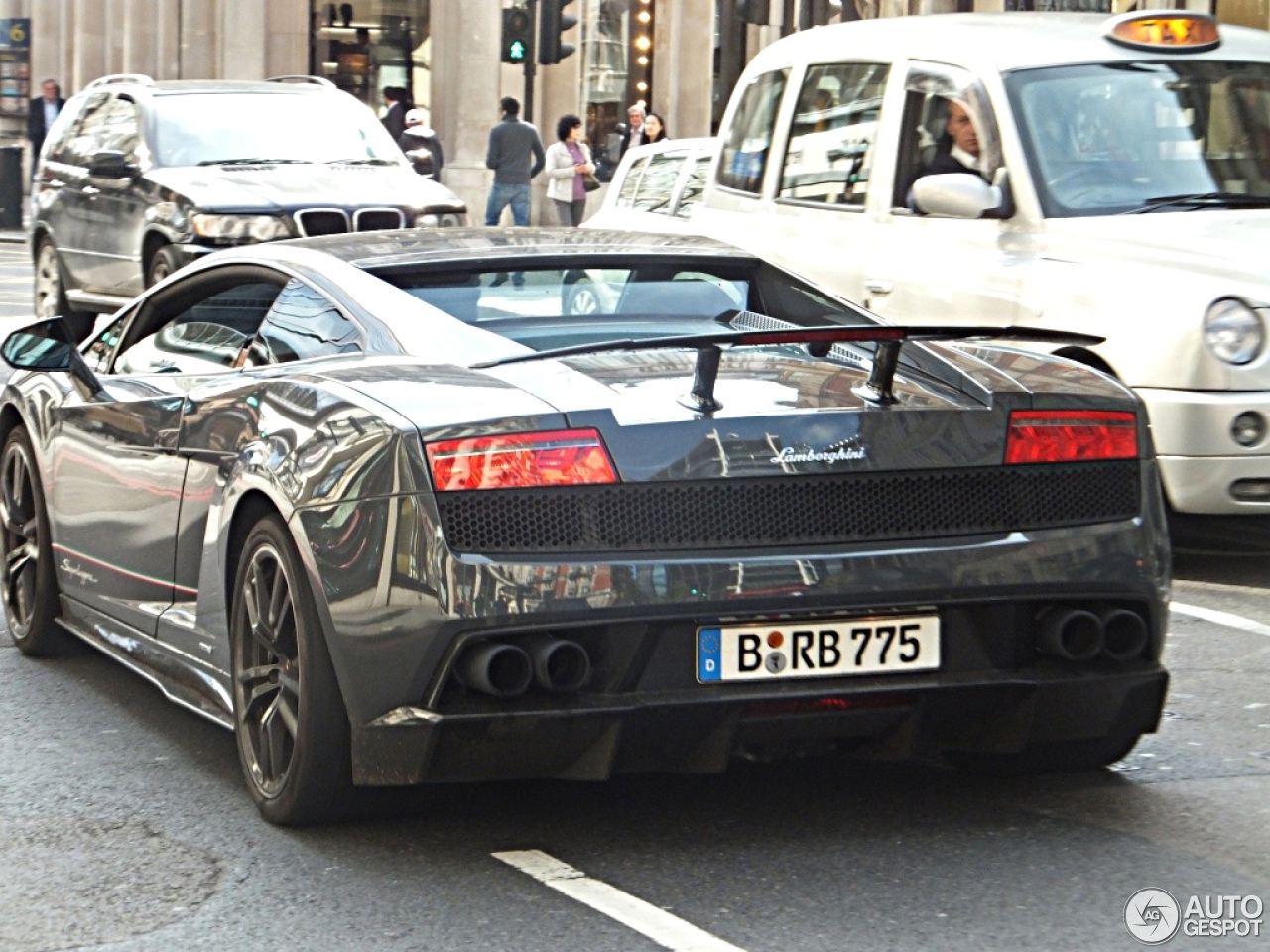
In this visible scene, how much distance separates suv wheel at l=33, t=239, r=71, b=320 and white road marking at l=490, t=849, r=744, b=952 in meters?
13.8

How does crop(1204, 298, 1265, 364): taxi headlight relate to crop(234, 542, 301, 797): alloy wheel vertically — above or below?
above

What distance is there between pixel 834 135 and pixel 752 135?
77 cm

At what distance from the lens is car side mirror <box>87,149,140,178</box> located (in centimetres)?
1617

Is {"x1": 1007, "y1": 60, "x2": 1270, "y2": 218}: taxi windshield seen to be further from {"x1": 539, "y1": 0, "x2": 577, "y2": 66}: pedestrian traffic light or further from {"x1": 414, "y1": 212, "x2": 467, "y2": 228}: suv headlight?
{"x1": 539, "y1": 0, "x2": 577, "y2": 66}: pedestrian traffic light

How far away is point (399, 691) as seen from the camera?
4.52 meters

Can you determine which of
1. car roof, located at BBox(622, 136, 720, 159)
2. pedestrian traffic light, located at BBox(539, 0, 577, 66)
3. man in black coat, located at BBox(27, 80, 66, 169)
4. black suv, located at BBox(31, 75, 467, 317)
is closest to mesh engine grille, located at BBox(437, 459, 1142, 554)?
car roof, located at BBox(622, 136, 720, 159)

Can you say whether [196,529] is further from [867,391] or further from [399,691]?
[867,391]

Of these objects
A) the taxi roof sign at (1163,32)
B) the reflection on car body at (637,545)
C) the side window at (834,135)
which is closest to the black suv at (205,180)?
the side window at (834,135)

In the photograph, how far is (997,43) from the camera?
934cm

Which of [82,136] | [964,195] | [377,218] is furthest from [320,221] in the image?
[964,195]

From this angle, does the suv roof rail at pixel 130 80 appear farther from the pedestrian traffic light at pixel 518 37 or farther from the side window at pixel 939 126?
the side window at pixel 939 126

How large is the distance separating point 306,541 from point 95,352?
240cm

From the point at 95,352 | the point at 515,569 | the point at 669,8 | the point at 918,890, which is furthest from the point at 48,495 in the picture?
the point at 669,8

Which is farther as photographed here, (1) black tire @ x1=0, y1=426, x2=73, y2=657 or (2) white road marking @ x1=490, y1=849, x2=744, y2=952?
(1) black tire @ x1=0, y1=426, x2=73, y2=657
